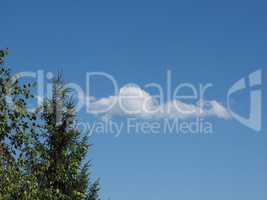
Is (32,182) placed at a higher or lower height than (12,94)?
lower

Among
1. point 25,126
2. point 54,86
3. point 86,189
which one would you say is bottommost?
point 86,189

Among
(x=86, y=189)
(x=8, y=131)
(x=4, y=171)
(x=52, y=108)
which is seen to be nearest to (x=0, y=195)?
(x=4, y=171)

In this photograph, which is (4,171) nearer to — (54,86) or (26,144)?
(26,144)

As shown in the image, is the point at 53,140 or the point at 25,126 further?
the point at 53,140

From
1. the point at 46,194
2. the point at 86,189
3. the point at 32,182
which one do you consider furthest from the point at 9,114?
the point at 86,189

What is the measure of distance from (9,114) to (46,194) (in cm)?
349

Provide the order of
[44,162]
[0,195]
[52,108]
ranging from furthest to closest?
[52,108] → [44,162] → [0,195]

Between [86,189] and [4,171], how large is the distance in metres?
24.0

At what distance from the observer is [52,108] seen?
35938 millimetres

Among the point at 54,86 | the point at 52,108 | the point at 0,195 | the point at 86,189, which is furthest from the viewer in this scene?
the point at 86,189

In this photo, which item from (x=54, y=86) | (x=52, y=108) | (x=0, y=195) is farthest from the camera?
(x=54, y=86)

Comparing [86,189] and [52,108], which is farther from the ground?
[52,108]

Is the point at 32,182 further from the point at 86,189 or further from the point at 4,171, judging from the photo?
the point at 86,189

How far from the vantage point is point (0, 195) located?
17922 millimetres
